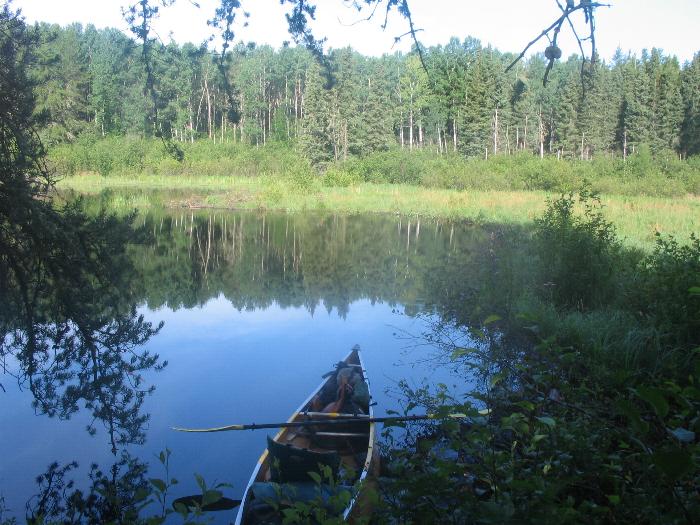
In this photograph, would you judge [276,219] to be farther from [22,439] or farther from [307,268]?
[22,439]

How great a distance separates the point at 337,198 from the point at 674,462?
30.0 m

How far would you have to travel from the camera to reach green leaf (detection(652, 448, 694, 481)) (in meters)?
1.28

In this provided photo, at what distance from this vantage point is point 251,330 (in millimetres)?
12102

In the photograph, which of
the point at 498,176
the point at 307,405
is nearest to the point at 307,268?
the point at 307,405

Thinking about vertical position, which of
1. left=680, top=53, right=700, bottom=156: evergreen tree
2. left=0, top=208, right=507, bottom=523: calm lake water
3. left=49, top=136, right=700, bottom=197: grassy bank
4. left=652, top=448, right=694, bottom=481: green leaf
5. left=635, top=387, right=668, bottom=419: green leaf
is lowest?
left=0, top=208, right=507, bottom=523: calm lake water

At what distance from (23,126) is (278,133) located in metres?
44.0

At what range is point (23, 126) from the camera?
517cm

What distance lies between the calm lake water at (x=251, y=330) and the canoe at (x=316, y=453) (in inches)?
25.9

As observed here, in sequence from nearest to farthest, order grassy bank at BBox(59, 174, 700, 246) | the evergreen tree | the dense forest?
1. grassy bank at BBox(59, 174, 700, 246)
2. the dense forest
3. the evergreen tree

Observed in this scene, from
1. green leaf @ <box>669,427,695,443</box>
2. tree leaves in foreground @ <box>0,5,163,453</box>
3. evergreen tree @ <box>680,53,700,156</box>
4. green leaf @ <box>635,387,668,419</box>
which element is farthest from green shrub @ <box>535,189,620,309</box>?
evergreen tree @ <box>680,53,700,156</box>

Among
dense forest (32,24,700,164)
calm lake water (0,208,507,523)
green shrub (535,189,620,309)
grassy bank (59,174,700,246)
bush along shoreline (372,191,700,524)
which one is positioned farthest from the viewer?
dense forest (32,24,700,164)

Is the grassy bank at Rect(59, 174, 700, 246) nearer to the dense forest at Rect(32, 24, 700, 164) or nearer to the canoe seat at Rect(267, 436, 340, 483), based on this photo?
the dense forest at Rect(32, 24, 700, 164)

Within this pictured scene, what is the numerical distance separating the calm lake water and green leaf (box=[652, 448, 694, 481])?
519 cm

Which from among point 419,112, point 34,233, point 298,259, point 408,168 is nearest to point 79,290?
point 34,233
